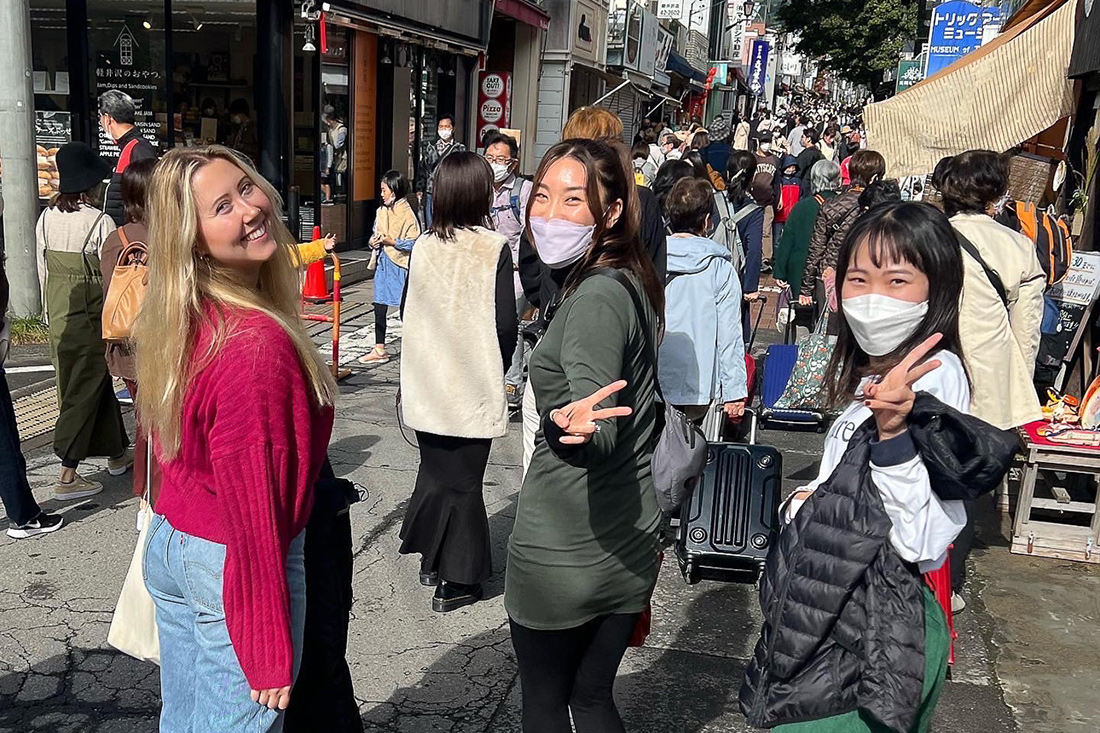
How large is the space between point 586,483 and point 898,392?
767mm

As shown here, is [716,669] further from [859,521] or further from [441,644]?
[859,521]

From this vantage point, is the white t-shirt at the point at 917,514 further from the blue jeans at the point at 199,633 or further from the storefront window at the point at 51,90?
the storefront window at the point at 51,90

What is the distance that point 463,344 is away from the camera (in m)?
3.99

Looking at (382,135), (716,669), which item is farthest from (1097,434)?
(382,135)

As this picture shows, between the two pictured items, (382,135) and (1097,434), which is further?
(382,135)

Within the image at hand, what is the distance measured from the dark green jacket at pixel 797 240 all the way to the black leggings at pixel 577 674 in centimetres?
647

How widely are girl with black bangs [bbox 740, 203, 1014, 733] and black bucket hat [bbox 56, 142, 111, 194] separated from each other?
4.18 m

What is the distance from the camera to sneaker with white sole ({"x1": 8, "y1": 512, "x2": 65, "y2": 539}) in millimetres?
4535

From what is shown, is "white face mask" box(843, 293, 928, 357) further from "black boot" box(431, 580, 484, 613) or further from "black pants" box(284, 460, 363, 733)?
"black boot" box(431, 580, 484, 613)

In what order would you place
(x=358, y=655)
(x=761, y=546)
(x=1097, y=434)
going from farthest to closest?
(x=1097, y=434)
(x=761, y=546)
(x=358, y=655)

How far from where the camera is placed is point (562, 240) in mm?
2432

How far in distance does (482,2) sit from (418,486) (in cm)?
1461

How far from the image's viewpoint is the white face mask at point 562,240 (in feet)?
7.94

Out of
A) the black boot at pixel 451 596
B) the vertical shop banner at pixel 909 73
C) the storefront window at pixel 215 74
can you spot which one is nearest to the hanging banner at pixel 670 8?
the vertical shop banner at pixel 909 73
